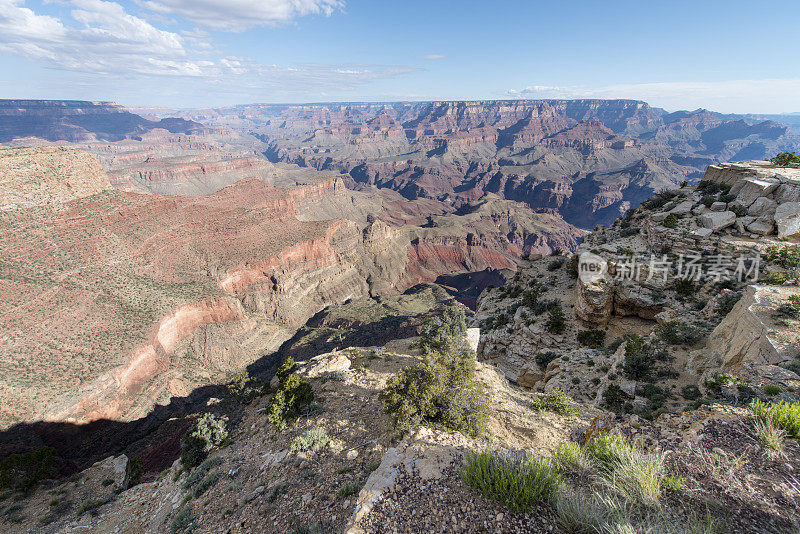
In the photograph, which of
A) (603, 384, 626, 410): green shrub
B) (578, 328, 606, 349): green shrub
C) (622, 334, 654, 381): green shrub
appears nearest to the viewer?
(603, 384, 626, 410): green shrub

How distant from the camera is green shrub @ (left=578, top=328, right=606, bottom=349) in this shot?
78.3 ft

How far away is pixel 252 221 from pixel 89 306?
4195 cm

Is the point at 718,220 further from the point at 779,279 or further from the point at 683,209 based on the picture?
the point at 779,279

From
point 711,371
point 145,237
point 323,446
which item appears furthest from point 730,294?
point 145,237

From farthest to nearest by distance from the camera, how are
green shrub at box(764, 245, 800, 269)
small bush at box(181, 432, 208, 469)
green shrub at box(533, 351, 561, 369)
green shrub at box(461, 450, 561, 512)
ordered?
1. green shrub at box(533, 351, 561, 369)
2. green shrub at box(764, 245, 800, 269)
3. small bush at box(181, 432, 208, 469)
4. green shrub at box(461, 450, 561, 512)

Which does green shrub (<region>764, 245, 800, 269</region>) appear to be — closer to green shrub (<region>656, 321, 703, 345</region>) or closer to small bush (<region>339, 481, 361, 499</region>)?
green shrub (<region>656, 321, 703, 345</region>)

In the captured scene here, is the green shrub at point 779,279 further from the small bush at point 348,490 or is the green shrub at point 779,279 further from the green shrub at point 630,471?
the small bush at point 348,490

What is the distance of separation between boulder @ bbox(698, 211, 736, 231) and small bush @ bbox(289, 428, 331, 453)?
30.0m

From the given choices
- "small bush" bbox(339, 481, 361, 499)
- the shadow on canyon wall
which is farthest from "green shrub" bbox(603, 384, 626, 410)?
the shadow on canyon wall

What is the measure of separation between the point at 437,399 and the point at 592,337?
724 inches

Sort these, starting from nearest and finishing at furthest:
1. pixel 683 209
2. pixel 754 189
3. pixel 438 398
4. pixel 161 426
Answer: pixel 438 398, pixel 754 189, pixel 683 209, pixel 161 426

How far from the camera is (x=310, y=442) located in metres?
12.7

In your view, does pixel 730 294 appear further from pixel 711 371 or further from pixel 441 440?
pixel 441 440

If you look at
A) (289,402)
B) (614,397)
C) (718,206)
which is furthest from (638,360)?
(289,402)
